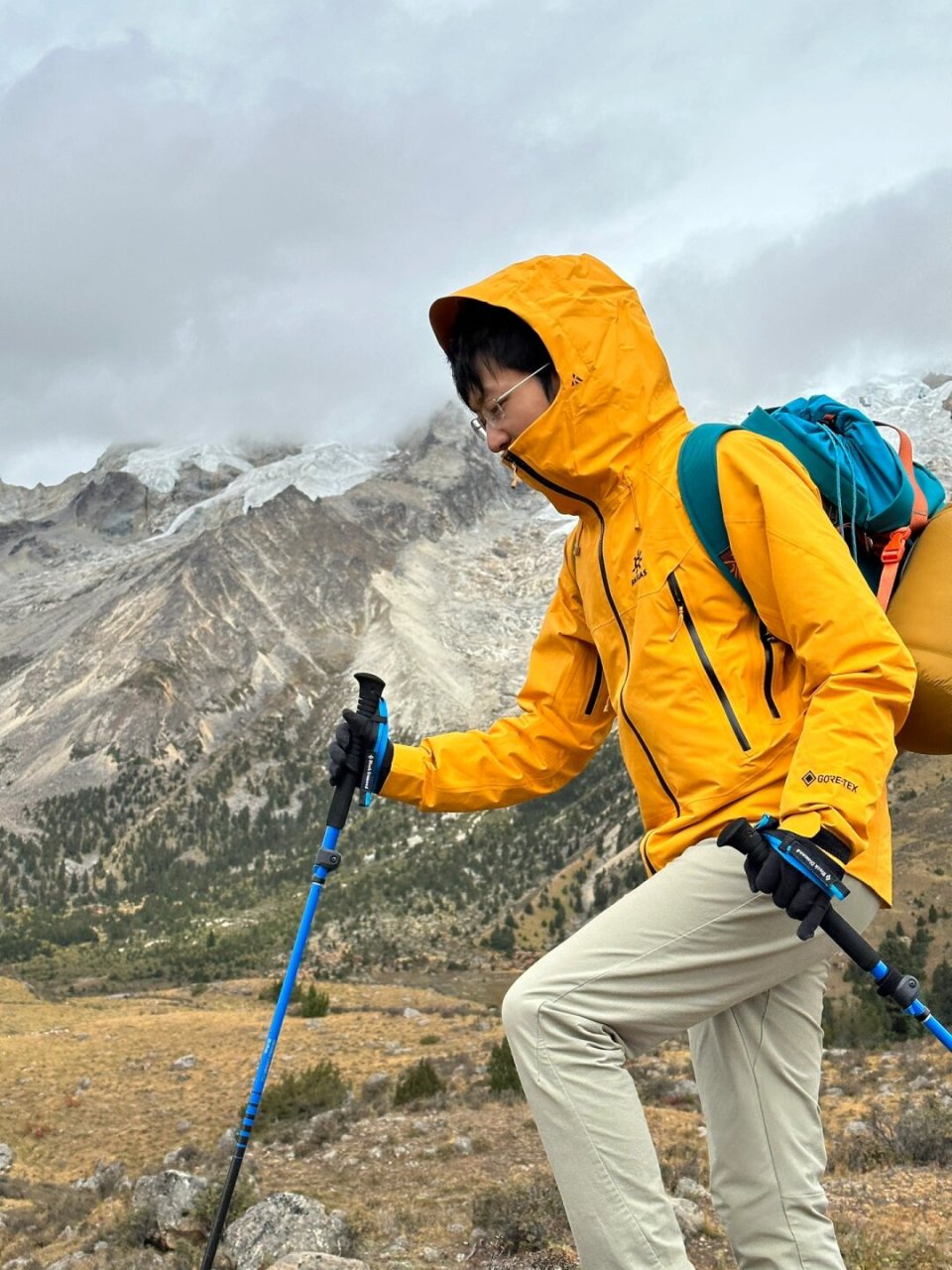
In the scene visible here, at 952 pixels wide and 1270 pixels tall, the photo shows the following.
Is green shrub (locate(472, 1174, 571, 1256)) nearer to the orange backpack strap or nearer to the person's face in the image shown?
the orange backpack strap

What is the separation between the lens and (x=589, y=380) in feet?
11.0

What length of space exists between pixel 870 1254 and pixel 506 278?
5.56 m

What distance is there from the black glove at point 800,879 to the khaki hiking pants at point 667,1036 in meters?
0.23

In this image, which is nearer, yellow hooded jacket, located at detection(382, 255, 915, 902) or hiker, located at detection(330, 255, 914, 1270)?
hiker, located at detection(330, 255, 914, 1270)

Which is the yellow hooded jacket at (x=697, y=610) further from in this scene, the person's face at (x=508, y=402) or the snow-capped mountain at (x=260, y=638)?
the snow-capped mountain at (x=260, y=638)

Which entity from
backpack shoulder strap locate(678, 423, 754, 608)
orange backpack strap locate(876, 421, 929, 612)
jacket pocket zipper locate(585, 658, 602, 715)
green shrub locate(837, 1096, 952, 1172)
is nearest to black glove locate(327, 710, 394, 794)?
jacket pocket zipper locate(585, 658, 602, 715)

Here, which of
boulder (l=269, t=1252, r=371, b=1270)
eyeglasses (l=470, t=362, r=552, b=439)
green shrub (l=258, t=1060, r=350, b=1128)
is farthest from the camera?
green shrub (l=258, t=1060, r=350, b=1128)

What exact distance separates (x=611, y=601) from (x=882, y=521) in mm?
950

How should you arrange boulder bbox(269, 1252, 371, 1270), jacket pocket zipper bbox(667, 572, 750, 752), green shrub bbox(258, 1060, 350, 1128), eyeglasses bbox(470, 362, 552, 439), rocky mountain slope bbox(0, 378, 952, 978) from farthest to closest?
1. rocky mountain slope bbox(0, 378, 952, 978)
2. green shrub bbox(258, 1060, 350, 1128)
3. boulder bbox(269, 1252, 371, 1270)
4. eyeglasses bbox(470, 362, 552, 439)
5. jacket pocket zipper bbox(667, 572, 750, 752)

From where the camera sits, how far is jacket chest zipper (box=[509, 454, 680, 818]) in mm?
3262

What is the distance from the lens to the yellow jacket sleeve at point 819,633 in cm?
272

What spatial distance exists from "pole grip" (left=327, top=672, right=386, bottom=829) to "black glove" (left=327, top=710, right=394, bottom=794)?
40 millimetres

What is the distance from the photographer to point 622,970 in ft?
9.32

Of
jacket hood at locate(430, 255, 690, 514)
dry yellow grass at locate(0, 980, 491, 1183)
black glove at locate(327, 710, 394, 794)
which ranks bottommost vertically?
dry yellow grass at locate(0, 980, 491, 1183)
